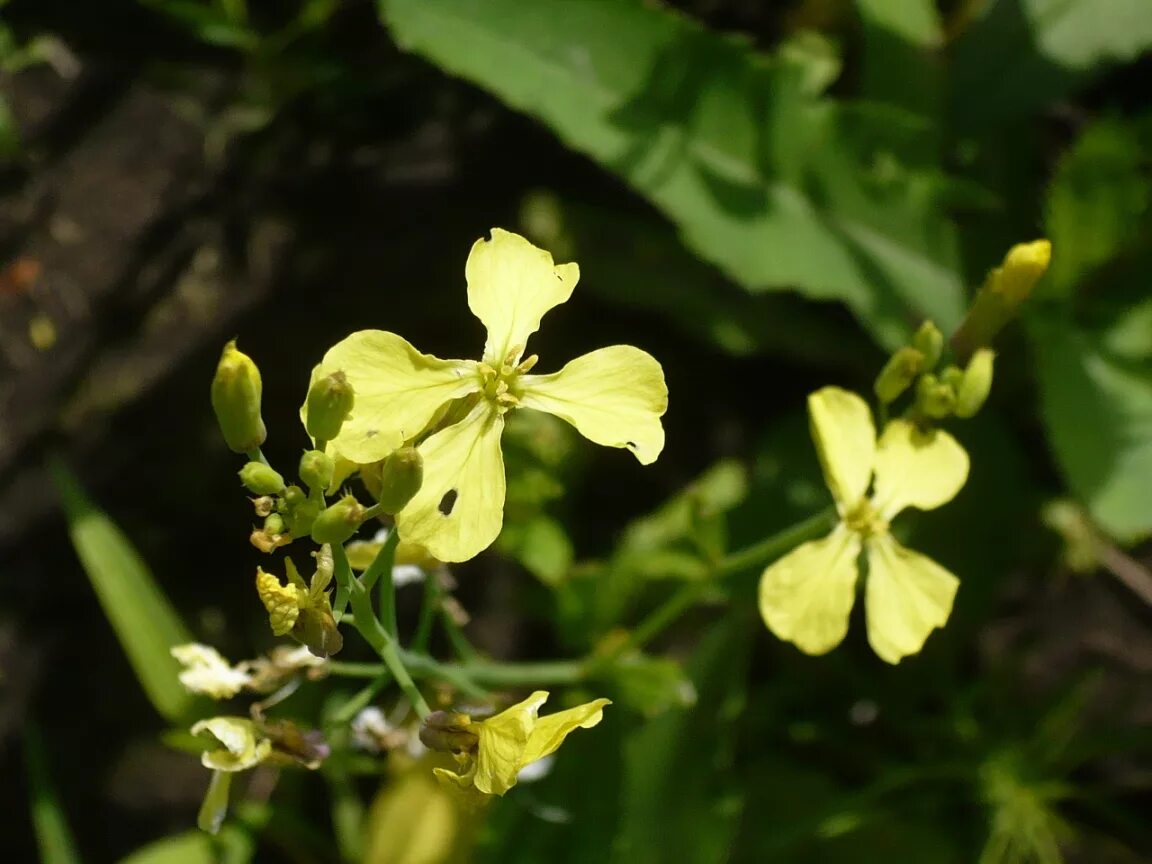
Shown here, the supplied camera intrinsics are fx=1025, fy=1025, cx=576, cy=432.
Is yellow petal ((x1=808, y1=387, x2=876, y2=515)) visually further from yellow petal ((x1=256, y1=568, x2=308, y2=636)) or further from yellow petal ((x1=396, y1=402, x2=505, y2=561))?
yellow petal ((x1=256, y1=568, x2=308, y2=636))

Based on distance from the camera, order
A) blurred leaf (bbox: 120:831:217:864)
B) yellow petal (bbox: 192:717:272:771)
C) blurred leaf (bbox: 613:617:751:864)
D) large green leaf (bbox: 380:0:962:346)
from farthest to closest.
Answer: blurred leaf (bbox: 120:831:217:864) < blurred leaf (bbox: 613:617:751:864) < large green leaf (bbox: 380:0:962:346) < yellow petal (bbox: 192:717:272:771)

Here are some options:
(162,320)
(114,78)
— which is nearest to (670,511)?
(162,320)

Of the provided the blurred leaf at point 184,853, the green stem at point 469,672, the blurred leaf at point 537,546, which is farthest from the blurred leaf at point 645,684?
the blurred leaf at point 184,853

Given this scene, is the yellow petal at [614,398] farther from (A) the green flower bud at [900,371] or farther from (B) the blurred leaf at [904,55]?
(B) the blurred leaf at [904,55]

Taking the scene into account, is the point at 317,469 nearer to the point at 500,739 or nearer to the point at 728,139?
the point at 500,739

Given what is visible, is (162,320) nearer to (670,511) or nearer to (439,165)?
(439,165)

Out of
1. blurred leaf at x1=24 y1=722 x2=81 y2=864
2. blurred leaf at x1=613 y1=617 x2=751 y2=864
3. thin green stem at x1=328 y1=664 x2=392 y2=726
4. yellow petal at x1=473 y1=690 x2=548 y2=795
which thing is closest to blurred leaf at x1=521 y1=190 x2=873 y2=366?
blurred leaf at x1=613 y1=617 x2=751 y2=864

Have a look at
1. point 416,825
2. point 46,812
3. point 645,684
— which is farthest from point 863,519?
point 46,812
